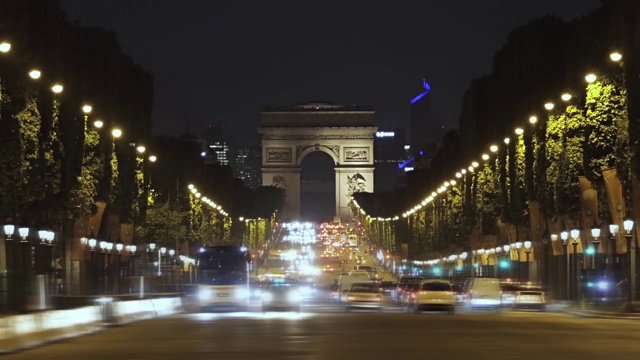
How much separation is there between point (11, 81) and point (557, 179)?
27.1m

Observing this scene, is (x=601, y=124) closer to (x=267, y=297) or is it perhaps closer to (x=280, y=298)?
(x=280, y=298)

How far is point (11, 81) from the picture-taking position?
50594mm

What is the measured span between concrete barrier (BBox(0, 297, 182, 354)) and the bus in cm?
719

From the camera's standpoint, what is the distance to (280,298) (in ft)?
187

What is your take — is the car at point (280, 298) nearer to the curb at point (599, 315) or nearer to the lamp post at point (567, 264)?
the curb at point (599, 315)

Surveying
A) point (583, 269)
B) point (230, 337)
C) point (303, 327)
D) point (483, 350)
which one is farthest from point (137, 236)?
point (483, 350)

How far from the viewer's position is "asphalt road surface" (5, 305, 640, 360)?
91.1 ft

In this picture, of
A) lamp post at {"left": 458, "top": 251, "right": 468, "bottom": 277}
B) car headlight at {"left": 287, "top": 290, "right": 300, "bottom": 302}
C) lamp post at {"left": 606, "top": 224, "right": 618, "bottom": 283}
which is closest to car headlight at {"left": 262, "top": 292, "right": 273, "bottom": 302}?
car headlight at {"left": 287, "top": 290, "right": 300, "bottom": 302}

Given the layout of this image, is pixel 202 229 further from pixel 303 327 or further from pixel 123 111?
pixel 303 327

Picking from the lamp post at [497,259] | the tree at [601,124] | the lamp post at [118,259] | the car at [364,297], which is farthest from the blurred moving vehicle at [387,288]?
the lamp post at [497,259]

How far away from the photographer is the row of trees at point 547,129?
5625 cm

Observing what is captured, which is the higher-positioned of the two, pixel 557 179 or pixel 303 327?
pixel 557 179

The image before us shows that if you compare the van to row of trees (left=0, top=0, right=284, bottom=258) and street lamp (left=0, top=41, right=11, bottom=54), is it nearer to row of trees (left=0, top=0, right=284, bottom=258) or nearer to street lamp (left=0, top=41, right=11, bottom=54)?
row of trees (left=0, top=0, right=284, bottom=258)

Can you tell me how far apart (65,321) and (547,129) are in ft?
124
